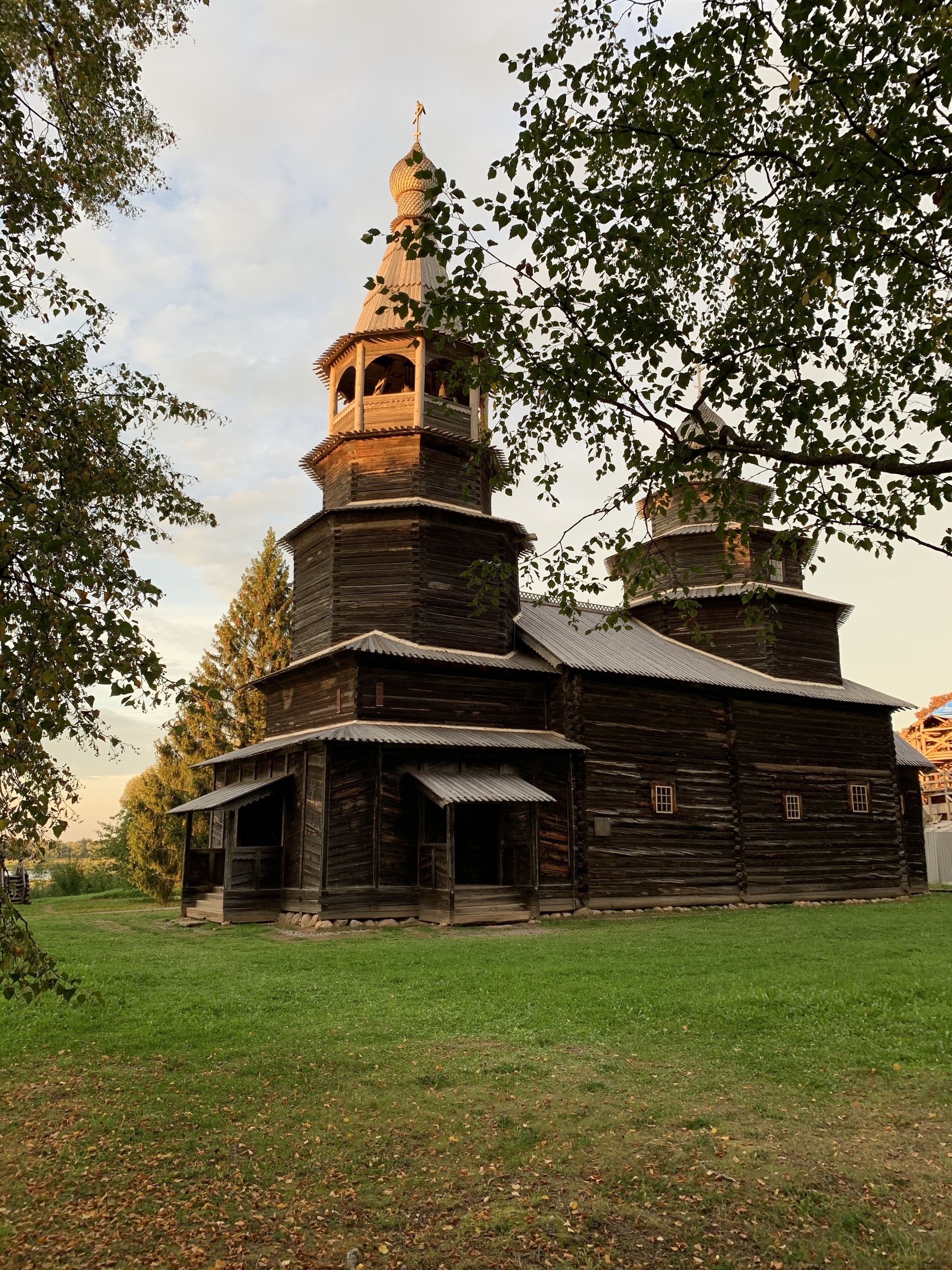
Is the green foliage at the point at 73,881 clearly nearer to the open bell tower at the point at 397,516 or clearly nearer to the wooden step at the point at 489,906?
the open bell tower at the point at 397,516

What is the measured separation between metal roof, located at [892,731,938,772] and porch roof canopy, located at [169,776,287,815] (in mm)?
23788

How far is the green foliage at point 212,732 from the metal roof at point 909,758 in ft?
81.0

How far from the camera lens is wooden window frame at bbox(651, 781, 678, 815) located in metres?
25.1

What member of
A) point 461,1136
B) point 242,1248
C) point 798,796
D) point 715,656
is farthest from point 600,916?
point 242,1248

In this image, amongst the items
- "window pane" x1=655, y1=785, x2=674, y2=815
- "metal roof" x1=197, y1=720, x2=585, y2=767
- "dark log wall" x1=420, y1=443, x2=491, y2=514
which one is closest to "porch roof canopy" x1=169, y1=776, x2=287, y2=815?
"metal roof" x1=197, y1=720, x2=585, y2=767

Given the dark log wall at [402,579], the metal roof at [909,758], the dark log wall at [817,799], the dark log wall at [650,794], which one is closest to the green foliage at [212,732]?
the dark log wall at [402,579]

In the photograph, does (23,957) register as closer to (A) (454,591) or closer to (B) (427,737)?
(B) (427,737)

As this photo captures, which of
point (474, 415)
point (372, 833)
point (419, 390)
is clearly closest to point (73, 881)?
point (372, 833)

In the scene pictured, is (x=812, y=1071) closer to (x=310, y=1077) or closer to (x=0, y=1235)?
(x=310, y=1077)

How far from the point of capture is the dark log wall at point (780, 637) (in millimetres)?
30391

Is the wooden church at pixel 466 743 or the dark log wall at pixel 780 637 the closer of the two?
the wooden church at pixel 466 743

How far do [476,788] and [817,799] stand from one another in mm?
13996

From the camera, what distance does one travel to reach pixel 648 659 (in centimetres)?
2716

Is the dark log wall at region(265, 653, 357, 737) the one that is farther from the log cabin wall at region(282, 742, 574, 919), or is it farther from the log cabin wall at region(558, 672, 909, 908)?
the log cabin wall at region(558, 672, 909, 908)
